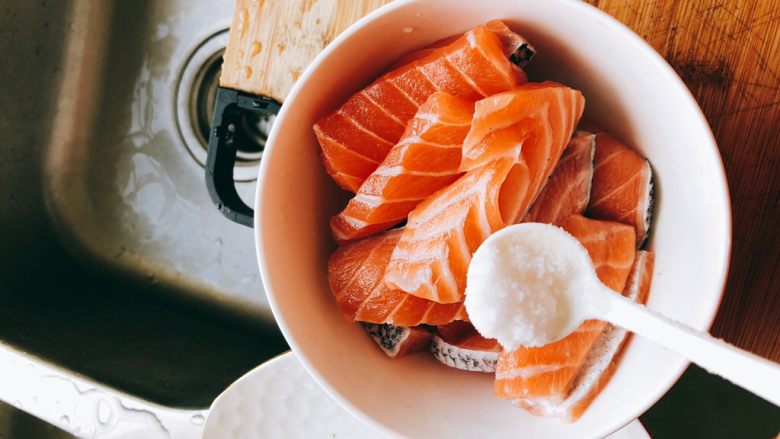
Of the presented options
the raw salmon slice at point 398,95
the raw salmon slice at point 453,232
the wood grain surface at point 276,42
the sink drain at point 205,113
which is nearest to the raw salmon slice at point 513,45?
the raw salmon slice at point 398,95

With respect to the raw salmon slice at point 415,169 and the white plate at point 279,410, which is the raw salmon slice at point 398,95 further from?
the white plate at point 279,410

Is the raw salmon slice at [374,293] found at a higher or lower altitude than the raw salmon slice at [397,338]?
higher

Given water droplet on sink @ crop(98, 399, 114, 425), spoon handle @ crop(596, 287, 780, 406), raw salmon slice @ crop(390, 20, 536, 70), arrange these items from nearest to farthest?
spoon handle @ crop(596, 287, 780, 406) < raw salmon slice @ crop(390, 20, 536, 70) < water droplet on sink @ crop(98, 399, 114, 425)

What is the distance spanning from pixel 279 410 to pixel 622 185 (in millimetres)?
617

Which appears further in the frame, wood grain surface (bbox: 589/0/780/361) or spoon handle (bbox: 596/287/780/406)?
wood grain surface (bbox: 589/0/780/361)

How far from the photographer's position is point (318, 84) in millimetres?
615

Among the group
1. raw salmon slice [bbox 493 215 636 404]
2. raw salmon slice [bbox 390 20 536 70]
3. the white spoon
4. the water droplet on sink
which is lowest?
the water droplet on sink

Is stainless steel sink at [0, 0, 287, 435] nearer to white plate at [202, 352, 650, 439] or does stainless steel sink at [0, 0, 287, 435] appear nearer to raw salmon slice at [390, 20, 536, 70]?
white plate at [202, 352, 650, 439]

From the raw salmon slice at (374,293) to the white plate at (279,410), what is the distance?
291 mm

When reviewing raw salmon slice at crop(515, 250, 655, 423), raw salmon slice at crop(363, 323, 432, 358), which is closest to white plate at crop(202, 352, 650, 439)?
raw salmon slice at crop(363, 323, 432, 358)

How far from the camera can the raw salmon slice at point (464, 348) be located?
0.67 m

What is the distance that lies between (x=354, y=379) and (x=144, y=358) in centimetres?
80

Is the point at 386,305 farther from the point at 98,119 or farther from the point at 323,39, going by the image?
the point at 98,119

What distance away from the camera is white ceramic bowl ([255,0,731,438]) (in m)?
0.55
